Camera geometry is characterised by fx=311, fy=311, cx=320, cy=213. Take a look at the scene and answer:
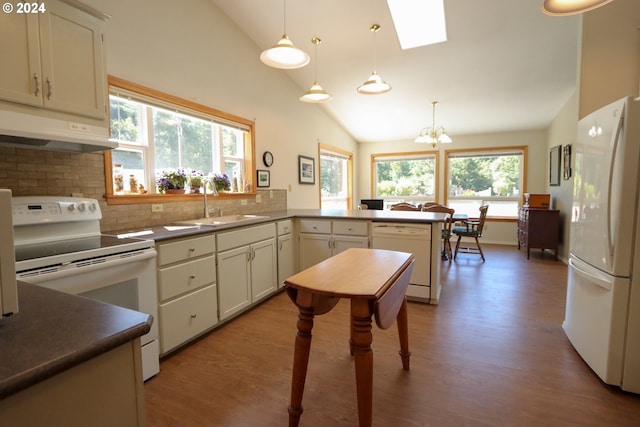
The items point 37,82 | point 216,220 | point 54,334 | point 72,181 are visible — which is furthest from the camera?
point 216,220

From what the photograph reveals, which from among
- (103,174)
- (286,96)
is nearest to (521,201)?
(286,96)

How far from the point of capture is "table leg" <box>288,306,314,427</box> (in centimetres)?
150

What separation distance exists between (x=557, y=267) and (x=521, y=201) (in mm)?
2131

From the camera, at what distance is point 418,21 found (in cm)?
359

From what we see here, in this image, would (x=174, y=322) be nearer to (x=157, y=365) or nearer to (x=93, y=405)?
(x=157, y=365)

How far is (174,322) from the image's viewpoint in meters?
2.20

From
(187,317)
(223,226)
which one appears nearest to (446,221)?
(223,226)

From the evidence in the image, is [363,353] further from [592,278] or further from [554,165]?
[554,165]

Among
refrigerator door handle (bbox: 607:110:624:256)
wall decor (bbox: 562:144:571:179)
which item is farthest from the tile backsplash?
wall decor (bbox: 562:144:571:179)

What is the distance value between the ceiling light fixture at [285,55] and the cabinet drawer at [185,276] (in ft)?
5.28

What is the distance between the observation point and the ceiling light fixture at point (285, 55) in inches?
89.3

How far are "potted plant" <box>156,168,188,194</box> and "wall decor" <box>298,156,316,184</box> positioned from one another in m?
2.26

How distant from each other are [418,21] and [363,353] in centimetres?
372

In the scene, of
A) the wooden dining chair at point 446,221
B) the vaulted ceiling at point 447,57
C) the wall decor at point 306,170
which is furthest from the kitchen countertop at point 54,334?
the wooden dining chair at point 446,221
